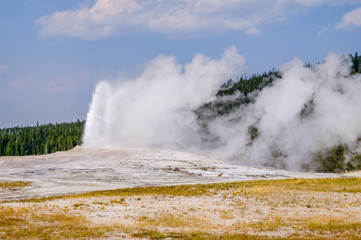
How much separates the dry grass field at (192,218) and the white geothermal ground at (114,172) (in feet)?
53.2

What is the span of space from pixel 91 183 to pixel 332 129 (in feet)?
202

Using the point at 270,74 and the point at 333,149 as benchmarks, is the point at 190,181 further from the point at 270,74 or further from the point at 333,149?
the point at 270,74

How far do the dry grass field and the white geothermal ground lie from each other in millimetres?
16215

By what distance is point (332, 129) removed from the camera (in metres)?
99.9

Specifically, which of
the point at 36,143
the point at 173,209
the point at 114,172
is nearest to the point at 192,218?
the point at 173,209

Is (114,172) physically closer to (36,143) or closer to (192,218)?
(192,218)

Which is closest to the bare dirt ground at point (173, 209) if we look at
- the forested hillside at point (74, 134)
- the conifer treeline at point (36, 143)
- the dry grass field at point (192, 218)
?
the dry grass field at point (192, 218)

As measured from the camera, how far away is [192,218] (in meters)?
30.6

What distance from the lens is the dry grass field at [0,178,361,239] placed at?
80.3ft

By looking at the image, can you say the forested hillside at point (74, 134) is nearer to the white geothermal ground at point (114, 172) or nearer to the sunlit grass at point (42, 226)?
the white geothermal ground at point (114, 172)

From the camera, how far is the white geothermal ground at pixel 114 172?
5709 cm

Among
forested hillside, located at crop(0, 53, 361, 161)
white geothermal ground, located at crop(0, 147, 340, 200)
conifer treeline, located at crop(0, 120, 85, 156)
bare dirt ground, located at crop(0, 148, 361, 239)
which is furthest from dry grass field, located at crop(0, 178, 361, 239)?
conifer treeline, located at crop(0, 120, 85, 156)

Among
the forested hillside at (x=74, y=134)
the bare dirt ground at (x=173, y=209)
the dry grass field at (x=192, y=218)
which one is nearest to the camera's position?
the dry grass field at (x=192, y=218)

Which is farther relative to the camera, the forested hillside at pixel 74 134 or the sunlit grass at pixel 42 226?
the forested hillside at pixel 74 134
